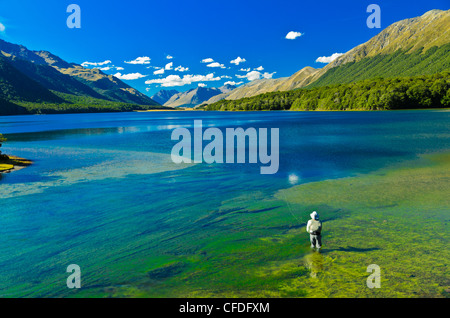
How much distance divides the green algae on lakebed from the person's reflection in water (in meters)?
0.05

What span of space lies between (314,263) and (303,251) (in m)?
1.29

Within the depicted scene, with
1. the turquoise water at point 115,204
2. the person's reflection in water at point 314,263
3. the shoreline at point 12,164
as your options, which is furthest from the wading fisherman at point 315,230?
the shoreline at point 12,164

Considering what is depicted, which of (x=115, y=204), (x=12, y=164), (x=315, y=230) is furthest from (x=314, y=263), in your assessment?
(x=12, y=164)

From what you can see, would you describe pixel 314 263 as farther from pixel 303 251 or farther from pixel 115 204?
pixel 115 204

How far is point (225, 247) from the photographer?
16.9 metres

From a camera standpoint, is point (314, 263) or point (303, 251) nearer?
point (314, 263)

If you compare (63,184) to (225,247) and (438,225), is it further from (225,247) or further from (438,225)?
(438,225)

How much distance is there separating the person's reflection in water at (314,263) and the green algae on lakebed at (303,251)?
0.05m

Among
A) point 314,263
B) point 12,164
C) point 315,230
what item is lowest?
point 314,263

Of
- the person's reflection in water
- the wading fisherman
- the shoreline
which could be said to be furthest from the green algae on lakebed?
the shoreline

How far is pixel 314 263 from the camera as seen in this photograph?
575 inches

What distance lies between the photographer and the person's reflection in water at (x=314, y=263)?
1390cm

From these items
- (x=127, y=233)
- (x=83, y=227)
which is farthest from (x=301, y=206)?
(x=83, y=227)
